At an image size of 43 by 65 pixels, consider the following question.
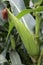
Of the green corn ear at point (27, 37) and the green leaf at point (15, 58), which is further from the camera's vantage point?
the green leaf at point (15, 58)

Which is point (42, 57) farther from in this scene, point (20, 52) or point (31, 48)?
point (20, 52)

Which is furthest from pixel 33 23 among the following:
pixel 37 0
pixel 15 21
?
pixel 15 21

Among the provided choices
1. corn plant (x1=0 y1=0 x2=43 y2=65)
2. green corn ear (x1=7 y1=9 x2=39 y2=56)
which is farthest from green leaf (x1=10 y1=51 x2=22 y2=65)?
green corn ear (x1=7 y1=9 x2=39 y2=56)

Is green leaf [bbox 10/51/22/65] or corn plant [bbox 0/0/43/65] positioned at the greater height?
corn plant [bbox 0/0/43/65]

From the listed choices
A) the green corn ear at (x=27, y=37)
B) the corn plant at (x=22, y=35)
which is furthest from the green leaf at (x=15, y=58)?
the green corn ear at (x=27, y=37)

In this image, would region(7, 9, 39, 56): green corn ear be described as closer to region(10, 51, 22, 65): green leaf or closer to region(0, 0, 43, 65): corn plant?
region(0, 0, 43, 65): corn plant

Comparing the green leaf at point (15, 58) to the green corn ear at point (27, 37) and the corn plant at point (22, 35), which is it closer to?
the corn plant at point (22, 35)

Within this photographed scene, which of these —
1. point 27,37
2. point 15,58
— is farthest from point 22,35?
point 15,58

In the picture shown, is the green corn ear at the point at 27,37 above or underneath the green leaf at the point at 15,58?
above

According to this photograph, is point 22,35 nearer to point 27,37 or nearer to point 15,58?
point 27,37

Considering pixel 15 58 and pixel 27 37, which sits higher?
pixel 27 37
